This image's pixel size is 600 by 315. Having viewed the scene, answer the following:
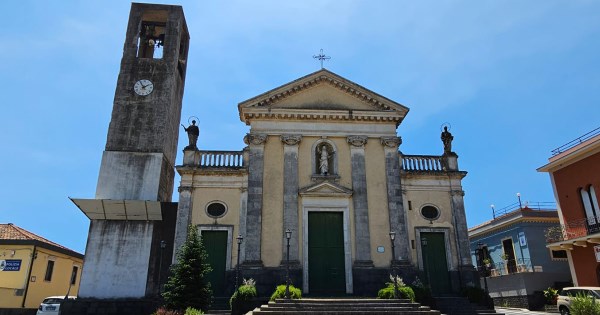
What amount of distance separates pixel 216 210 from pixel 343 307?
838cm

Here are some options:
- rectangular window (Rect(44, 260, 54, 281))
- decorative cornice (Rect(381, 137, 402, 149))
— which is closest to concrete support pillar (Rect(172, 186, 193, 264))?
decorative cornice (Rect(381, 137, 402, 149))

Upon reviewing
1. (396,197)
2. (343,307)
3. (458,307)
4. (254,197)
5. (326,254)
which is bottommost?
(458,307)

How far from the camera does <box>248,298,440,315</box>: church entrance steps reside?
14875 millimetres

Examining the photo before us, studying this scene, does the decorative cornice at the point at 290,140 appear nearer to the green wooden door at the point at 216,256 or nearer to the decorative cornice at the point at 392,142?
the decorative cornice at the point at 392,142

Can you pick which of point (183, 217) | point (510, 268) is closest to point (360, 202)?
point (183, 217)

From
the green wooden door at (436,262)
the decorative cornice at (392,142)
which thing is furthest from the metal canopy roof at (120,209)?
the green wooden door at (436,262)

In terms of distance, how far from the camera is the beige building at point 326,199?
20.0 m

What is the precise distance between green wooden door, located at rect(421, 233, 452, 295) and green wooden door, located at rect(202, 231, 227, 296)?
967 cm

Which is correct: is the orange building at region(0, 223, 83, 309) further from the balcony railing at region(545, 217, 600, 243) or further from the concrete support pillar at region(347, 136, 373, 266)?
the balcony railing at region(545, 217, 600, 243)

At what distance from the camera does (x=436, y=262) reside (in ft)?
68.7

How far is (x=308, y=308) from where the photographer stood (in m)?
15.2

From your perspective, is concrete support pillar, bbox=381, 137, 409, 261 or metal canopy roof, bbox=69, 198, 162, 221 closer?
metal canopy roof, bbox=69, 198, 162, 221

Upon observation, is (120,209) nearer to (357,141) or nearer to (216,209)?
(216,209)

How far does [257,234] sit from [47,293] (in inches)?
612
